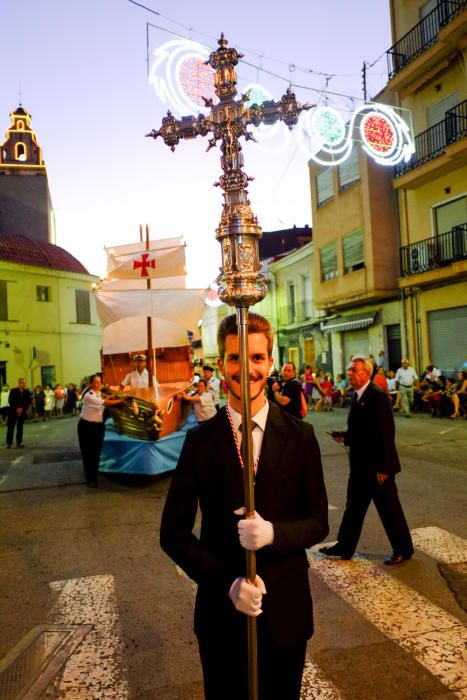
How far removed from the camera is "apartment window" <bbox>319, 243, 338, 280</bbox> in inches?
1053

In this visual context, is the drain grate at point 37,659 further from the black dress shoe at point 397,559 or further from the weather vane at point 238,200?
the black dress shoe at point 397,559

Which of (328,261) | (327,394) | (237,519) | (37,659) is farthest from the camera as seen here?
(328,261)

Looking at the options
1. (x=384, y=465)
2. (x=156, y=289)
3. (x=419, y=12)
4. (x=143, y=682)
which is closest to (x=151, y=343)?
(x=156, y=289)

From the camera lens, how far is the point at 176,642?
3.75m

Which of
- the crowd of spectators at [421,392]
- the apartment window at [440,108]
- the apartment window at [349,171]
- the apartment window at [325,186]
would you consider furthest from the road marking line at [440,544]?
the apartment window at [325,186]

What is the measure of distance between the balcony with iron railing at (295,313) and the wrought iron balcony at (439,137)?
11.3m

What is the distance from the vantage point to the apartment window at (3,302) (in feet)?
104

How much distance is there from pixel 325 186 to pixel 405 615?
83.2ft

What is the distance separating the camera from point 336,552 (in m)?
5.27

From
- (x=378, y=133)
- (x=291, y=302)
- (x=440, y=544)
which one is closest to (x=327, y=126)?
(x=378, y=133)

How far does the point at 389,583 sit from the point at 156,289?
554 inches

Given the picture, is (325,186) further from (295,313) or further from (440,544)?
(440,544)

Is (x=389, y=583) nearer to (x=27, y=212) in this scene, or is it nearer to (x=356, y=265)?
(x=356, y=265)

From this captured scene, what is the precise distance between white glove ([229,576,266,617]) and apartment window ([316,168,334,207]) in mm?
26262
